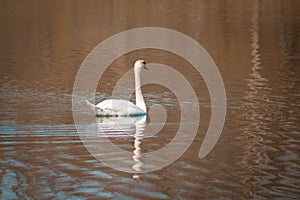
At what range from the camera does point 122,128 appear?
12891 millimetres

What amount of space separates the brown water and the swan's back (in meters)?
0.67

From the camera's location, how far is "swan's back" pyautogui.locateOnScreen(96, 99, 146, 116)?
13.6 meters

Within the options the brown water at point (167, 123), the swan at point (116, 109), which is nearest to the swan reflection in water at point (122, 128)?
the swan at point (116, 109)

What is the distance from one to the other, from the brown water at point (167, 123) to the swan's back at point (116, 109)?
667 mm

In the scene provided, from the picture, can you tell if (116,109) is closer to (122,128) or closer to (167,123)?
(122,128)

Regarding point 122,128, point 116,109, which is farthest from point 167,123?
point 116,109

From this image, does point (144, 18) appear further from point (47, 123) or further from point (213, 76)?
point (47, 123)

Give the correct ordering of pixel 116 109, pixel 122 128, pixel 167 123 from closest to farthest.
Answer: pixel 122 128
pixel 167 123
pixel 116 109

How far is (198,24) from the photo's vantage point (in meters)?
36.5

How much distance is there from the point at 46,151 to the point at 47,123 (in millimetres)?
2017

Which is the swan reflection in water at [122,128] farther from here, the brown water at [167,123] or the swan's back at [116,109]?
the brown water at [167,123]

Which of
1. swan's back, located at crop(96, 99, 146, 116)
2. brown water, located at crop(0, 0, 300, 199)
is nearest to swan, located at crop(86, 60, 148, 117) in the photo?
swan's back, located at crop(96, 99, 146, 116)

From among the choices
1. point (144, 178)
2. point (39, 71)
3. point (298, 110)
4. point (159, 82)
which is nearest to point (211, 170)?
point (144, 178)

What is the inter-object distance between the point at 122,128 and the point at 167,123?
92 cm
